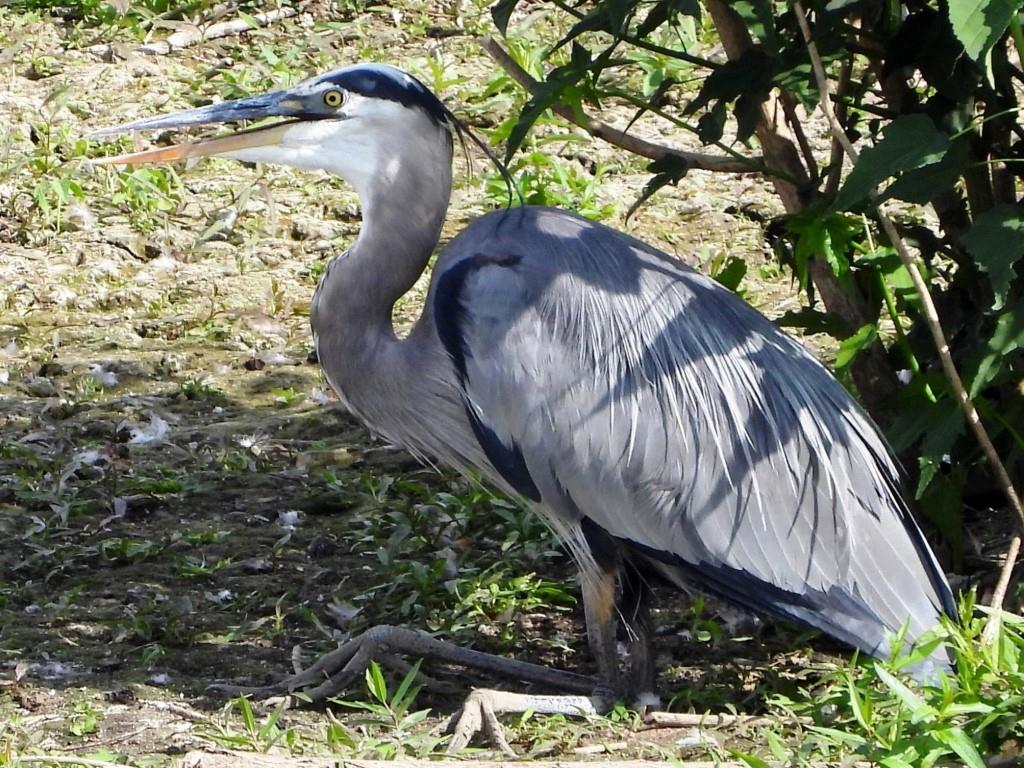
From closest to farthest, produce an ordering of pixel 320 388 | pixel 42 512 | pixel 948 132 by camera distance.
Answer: pixel 948 132 → pixel 42 512 → pixel 320 388

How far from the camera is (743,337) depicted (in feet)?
12.9

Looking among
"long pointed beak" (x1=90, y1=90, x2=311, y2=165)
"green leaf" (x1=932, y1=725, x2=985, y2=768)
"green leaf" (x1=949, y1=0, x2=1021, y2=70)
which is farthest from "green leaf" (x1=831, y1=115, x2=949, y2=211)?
"long pointed beak" (x1=90, y1=90, x2=311, y2=165)

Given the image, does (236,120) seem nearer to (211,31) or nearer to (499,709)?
(499,709)

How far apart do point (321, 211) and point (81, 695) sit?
3039 mm

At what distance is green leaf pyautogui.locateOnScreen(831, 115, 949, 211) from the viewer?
10.6 feet

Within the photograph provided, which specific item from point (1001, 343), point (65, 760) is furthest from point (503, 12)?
point (65, 760)

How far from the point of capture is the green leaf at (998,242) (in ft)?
10.5

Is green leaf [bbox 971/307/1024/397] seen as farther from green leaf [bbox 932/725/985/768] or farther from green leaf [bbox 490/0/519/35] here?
green leaf [bbox 490/0/519/35]

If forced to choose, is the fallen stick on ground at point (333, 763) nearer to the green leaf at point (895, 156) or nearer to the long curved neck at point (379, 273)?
the green leaf at point (895, 156)

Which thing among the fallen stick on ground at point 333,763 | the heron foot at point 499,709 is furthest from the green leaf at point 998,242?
the heron foot at point 499,709

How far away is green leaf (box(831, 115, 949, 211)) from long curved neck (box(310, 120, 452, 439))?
118cm

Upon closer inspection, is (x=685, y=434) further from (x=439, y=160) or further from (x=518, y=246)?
(x=439, y=160)

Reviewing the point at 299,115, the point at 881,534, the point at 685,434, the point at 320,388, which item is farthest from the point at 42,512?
the point at 881,534

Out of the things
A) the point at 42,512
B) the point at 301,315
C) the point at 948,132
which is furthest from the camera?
the point at 301,315
